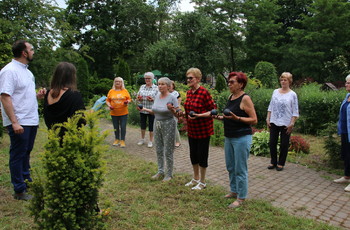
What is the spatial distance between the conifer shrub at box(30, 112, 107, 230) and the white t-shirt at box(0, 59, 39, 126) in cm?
167

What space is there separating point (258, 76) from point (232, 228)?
1497cm

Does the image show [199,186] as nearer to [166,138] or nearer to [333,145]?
[166,138]

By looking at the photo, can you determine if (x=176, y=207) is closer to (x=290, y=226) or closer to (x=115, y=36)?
(x=290, y=226)

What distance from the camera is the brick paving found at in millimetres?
3893

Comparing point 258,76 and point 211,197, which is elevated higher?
point 258,76

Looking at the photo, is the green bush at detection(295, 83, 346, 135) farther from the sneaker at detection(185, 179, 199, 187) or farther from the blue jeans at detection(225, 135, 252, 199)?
the blue jeans at detection(225, 135, 252, 199)

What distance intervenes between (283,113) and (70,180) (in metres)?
4.46

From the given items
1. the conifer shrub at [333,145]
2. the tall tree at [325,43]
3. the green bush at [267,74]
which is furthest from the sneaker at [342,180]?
the tall tree at [325,43]

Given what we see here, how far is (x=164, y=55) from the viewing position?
2527 cm

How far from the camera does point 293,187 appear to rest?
15.9 ft

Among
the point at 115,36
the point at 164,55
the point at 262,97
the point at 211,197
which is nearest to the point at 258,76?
the point at 262,97

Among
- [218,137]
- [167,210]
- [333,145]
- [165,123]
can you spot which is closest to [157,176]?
[165,123]

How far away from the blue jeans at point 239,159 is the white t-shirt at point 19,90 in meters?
2.78

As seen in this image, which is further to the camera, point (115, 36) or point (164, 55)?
point (115, 36)
